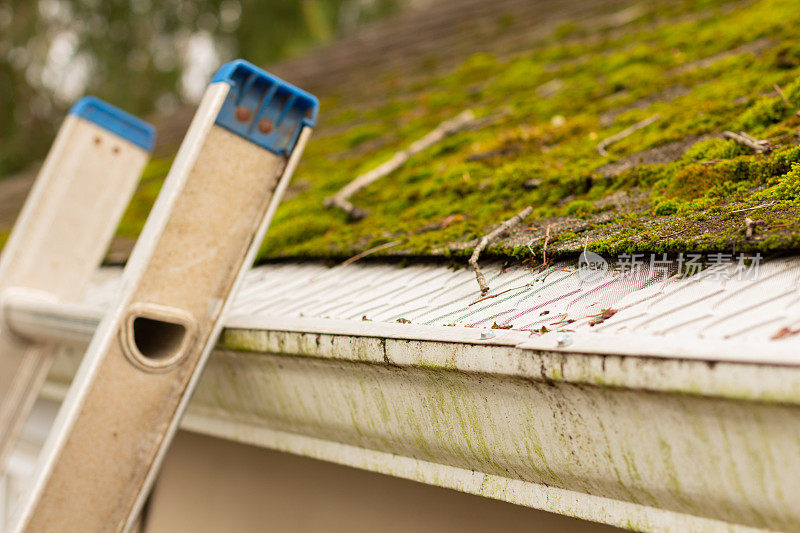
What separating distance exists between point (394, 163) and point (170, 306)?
1412 mm

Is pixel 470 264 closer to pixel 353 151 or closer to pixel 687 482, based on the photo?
pixel 687 482

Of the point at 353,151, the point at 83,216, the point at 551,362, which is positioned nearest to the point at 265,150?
the point at 551,362

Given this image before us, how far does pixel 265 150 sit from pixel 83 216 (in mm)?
1141

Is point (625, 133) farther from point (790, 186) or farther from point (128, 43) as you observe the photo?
point (128, 43)

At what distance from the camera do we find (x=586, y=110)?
255 centimetres

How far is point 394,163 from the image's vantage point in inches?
110

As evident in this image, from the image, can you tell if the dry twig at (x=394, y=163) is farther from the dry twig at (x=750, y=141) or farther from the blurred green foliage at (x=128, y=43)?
the blurred green foliage at (x=128, y=43)

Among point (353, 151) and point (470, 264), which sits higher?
point (353, 151)

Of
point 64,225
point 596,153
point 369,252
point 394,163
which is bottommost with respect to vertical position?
point 64,225

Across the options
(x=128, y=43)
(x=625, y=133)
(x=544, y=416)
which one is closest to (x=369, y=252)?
(x=625, y=133)

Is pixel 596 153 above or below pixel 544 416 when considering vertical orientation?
above

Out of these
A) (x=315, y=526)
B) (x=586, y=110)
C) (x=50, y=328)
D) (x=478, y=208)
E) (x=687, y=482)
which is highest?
(x=586, y=110)

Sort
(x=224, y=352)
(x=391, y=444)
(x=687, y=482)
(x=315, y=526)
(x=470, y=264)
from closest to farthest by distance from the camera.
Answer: (x=687, y=482) → (x=391, y=444) → (x=470, y=264) → (x=224, y=352) → (x=315, y=526)

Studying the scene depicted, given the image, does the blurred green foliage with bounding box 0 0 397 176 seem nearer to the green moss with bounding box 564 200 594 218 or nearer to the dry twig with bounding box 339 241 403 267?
the dry twig with bounding box 339 241 403 267
